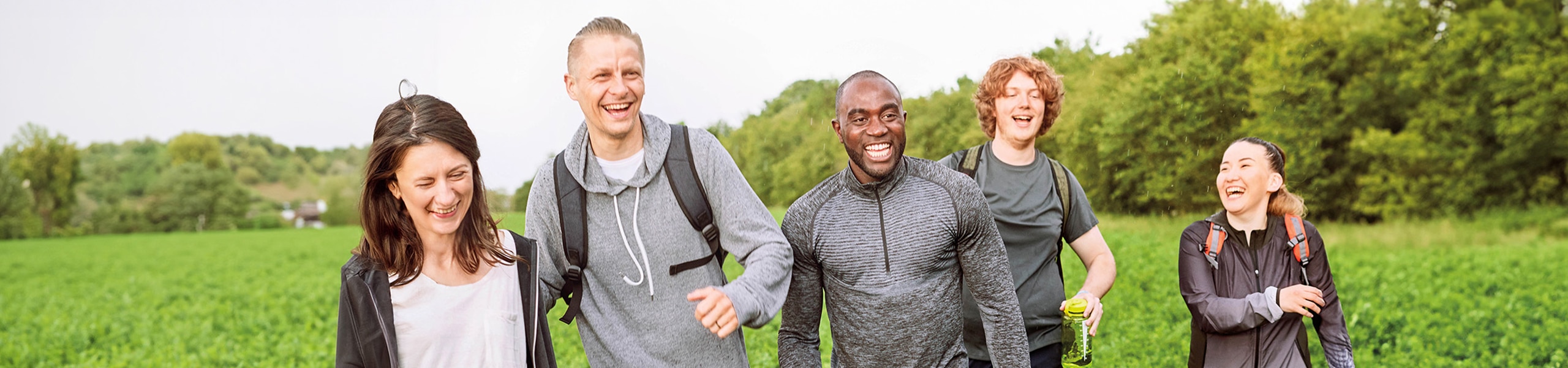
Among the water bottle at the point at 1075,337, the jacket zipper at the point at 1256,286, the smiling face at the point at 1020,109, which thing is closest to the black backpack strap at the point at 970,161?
the smiling face at the point at 1020,109

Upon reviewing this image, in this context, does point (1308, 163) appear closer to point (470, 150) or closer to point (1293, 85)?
point (1293, 85)

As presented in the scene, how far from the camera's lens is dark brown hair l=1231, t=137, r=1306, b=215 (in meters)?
3.65

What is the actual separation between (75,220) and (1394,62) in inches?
3596

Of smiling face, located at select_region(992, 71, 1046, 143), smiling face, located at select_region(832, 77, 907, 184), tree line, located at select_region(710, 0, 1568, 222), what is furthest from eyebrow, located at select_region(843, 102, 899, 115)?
tree line, located at select_region(710, 0, 1568, 222)

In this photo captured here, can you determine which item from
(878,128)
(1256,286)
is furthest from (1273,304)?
(878,128)

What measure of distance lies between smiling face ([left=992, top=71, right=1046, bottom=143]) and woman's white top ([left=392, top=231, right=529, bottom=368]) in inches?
82.6

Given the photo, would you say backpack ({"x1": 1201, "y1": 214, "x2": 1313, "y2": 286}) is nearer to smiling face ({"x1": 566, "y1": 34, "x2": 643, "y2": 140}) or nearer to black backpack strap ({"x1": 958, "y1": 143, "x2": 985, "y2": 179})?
black backpack strap ({"x1": 958, "y1": 143, "x2": 985, "y2": 179})

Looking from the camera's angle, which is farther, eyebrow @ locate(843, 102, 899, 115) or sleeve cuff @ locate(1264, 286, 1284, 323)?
sleeve cuff @ locate(1264, 286, 1284, 323)

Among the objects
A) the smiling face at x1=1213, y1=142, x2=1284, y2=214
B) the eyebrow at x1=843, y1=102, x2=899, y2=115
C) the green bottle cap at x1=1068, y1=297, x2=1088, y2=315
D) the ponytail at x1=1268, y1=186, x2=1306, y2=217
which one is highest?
the eyebrow at x1=843, y1=102, x2=899, y2=115

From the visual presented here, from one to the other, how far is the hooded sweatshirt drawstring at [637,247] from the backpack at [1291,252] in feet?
7.70

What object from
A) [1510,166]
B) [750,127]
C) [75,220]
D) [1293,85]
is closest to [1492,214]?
[1510,166]

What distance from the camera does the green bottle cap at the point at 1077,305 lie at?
3.20m

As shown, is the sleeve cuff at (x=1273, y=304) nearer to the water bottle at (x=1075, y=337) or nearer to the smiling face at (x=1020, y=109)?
the water bottle at (x=1075, y=337)

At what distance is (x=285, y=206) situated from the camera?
91.6 metres
